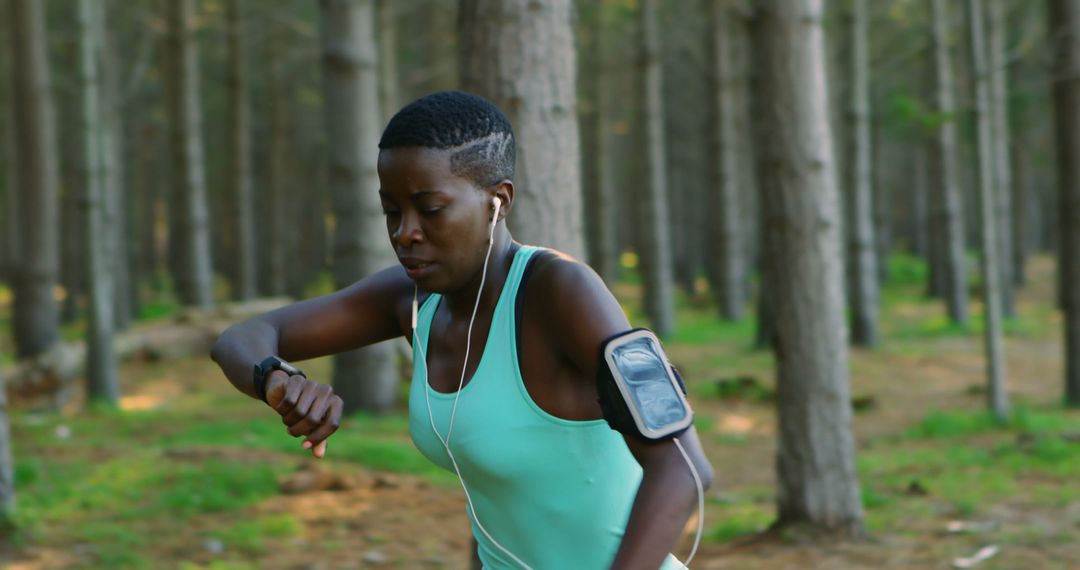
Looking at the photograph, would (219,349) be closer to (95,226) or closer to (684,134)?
(95,226)

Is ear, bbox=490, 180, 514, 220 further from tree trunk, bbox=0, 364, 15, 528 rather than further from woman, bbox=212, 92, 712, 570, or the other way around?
tree trunk, bbox=0, 364, 15, 528

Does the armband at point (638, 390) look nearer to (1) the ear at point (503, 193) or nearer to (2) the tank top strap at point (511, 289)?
(2) the tank top strap at point (511, 289)

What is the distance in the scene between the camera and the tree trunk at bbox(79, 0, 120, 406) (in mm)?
11383

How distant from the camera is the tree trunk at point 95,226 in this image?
37.3ft

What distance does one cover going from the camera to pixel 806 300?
639 cm

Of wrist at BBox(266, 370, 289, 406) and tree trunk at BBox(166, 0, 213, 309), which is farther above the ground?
tree trunk at BBox(166, 0, 213, 309)

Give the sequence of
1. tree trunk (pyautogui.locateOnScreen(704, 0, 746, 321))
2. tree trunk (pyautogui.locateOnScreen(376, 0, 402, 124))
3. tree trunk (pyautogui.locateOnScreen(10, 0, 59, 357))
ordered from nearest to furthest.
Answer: tree trunk (pyautogui.locateOnScreen(10, 0, 59, 357)) < tree trunk (pyautogui.locateOnScreen(376, 0, 402, 124)) < tree trunk (pyautogui.locateOnScreen(704, 0, 746, 321))

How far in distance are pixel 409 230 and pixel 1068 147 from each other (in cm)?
996

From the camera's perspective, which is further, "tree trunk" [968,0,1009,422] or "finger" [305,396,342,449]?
"tree trunk" [968,0,1009,422]

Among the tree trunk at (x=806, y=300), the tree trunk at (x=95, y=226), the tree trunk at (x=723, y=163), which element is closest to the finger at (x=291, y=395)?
the tree trunk at (x=806, y=300)

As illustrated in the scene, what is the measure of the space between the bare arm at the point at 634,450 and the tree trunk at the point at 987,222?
9.05 meters

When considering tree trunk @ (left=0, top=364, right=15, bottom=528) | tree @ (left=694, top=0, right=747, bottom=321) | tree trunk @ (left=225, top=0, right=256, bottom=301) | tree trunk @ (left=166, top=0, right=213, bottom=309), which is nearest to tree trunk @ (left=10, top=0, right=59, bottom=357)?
tree trunk @ (left=166, top=0, right=213, bottom=309)

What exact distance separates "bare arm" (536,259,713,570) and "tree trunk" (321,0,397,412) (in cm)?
810

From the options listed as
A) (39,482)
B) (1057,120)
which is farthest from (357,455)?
(1057,120)
